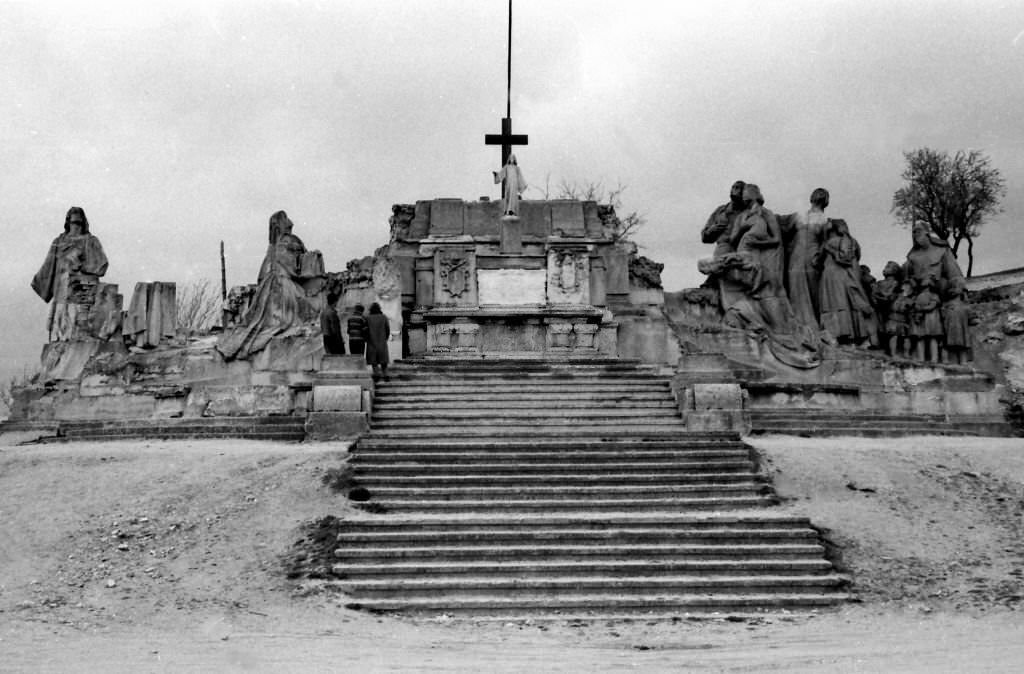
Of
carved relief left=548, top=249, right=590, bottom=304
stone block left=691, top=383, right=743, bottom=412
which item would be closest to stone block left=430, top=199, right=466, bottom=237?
carved relief left=548, top=249, right=590, bottom=304

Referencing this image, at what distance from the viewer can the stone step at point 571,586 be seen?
36.5 ft

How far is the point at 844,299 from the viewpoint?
2258 cm

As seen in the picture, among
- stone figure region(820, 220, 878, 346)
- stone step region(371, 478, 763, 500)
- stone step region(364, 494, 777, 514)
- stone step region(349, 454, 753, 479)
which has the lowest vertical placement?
stone step region(364, 494, 777, 514)

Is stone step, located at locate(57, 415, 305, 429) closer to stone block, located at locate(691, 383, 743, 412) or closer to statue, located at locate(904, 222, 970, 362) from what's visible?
stone block, located at locate(691, 383, 743, 412)

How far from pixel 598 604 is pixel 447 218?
13829 mm

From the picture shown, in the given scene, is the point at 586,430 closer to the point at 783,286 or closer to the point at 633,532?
the point at 633,532

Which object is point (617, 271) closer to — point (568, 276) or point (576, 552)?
point (568, 276)

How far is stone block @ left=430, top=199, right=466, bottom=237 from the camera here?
76.6ft

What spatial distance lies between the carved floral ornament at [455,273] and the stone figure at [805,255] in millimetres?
6566

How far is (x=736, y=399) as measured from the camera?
16.6 metres

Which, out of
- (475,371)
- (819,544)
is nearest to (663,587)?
(819,544)

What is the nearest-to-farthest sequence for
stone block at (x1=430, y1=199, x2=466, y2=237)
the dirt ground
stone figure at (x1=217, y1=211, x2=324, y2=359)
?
the dirt ground → stone figure at (x1=217, y1=211, x2=324, y2=359) → stone block at (x1=430, y1=199, x2=466, y2=237)

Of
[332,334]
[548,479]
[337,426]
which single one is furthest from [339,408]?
[548,479]

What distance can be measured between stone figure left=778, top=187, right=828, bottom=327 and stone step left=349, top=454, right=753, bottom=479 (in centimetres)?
909
